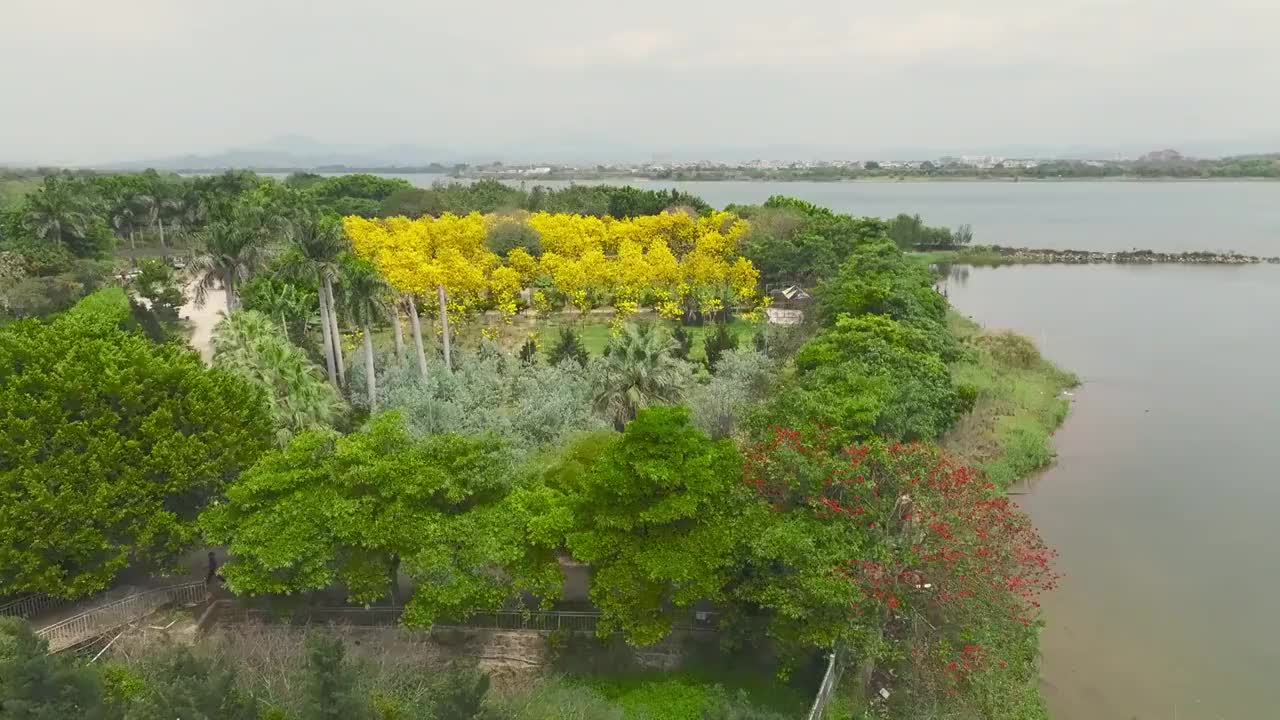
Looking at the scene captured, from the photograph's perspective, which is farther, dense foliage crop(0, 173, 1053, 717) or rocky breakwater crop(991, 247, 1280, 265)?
rocky breakwater crop(991, 247, 1280, 265)

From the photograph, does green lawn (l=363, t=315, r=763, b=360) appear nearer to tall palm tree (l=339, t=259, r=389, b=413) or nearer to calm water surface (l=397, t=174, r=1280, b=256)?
tall palm tree (l=339, t=259, r=389, b=413)

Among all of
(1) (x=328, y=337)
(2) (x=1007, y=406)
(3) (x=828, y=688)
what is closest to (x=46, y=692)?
(3) (x=828, y=688)

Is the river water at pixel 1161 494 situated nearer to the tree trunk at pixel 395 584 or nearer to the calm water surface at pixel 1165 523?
the calm water surface at pixel 1165 523

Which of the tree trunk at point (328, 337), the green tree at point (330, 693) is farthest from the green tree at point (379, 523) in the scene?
the tree trunk at point (328, 337)

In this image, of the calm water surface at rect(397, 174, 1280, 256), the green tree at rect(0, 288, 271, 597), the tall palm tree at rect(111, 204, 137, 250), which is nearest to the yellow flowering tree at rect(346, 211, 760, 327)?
the green tree at rect(0, 288, 271, 597)

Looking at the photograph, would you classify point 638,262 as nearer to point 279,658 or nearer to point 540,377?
point 540,377

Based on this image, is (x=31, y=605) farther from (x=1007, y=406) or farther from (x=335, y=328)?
(x=1007, y=406)
